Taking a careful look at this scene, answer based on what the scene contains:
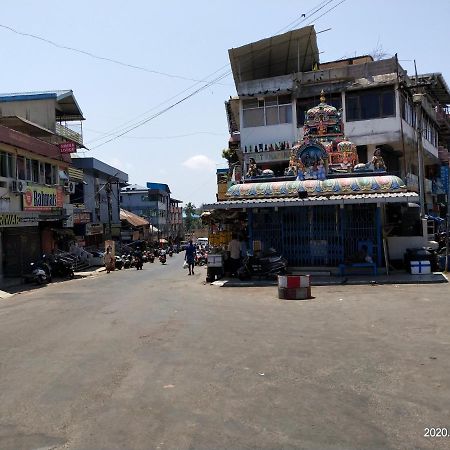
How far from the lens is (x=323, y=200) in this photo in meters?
17.7

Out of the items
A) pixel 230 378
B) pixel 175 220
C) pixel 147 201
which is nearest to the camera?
pixel 230 378

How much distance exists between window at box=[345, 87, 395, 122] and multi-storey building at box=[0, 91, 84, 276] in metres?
16.3

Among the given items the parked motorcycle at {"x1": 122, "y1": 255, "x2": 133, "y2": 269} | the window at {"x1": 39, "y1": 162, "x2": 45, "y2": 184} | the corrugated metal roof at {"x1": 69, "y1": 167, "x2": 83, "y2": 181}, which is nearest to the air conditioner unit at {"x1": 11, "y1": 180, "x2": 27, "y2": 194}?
the window at {"x1": 39, "y1": 162, "x2": 45, "y2": 184}

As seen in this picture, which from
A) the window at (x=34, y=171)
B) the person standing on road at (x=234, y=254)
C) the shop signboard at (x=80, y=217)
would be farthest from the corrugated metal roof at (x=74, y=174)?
the person standing on road at (x=234, y=254)

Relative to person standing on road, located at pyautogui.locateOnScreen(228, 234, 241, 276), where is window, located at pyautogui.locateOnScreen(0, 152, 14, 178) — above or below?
above

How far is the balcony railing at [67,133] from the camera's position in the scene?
119 ft

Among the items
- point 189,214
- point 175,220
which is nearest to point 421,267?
point 175,220

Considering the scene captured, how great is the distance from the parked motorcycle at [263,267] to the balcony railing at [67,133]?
2215 centimetres

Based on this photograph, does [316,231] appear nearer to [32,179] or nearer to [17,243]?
[17,243]

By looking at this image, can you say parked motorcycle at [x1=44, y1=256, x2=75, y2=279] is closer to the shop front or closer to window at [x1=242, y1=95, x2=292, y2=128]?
the shop front

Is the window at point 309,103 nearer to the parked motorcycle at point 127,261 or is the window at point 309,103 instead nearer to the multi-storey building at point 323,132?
the multi-storey building at point 323,132

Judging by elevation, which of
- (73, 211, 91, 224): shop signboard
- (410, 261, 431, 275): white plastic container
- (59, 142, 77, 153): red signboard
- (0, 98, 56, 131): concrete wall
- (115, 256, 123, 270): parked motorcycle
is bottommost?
(115, 256, 123, 270): parked motorcycle

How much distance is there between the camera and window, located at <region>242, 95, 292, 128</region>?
30078 mm

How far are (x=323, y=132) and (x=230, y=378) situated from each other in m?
17.6
